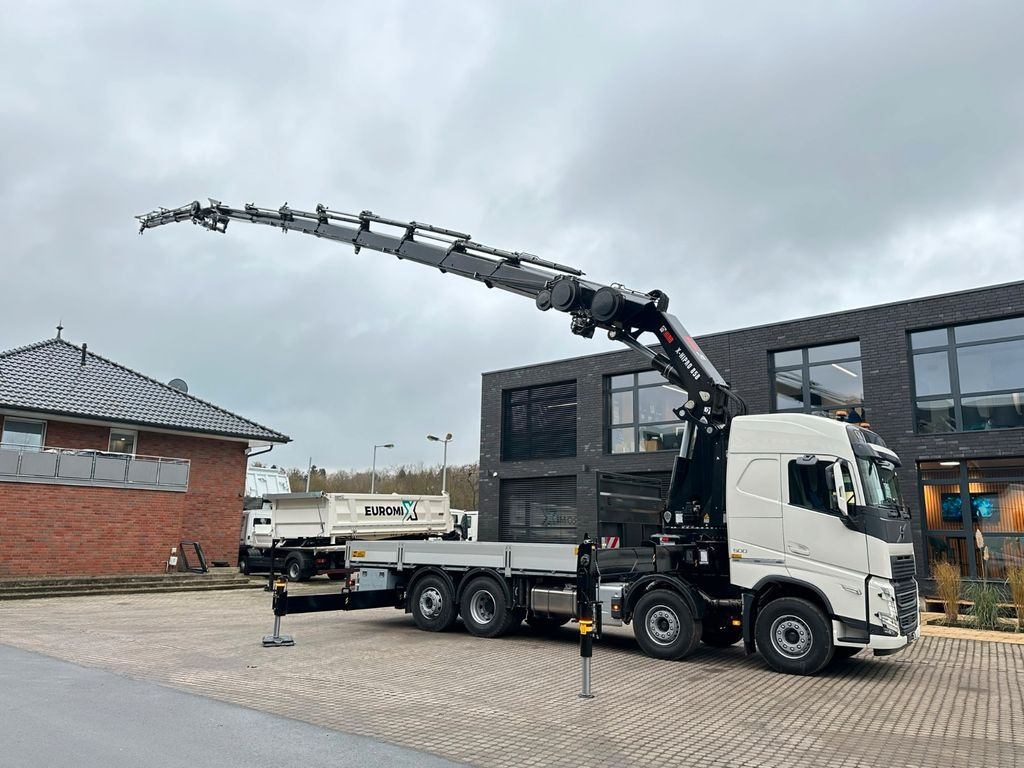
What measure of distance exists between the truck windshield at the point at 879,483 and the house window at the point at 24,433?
18954mm

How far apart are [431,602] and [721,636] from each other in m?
4.58

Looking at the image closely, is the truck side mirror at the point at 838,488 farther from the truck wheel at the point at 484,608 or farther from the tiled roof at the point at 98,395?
the tiled roof at the point at 98,395

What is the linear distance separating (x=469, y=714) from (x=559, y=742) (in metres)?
1.13

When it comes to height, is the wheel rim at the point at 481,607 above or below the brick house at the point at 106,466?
below

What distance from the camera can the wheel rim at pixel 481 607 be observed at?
12.0m

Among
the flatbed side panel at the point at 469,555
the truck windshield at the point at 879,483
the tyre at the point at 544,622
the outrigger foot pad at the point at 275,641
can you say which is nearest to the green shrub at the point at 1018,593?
the truck windshield at the point at 879,483

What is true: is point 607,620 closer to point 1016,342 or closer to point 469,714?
point 469,714

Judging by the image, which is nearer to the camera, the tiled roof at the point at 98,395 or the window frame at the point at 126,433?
the tiled roof at the point at 98,395

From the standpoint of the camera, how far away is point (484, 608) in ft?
39.5

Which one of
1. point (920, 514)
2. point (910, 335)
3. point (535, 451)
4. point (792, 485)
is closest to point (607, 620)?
point (792, 485)

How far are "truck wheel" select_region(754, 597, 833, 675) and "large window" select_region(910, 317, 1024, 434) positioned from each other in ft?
29.8

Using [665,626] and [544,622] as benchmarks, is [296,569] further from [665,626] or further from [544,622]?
[665,626]

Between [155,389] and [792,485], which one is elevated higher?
[155,389]

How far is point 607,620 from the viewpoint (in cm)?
1069
